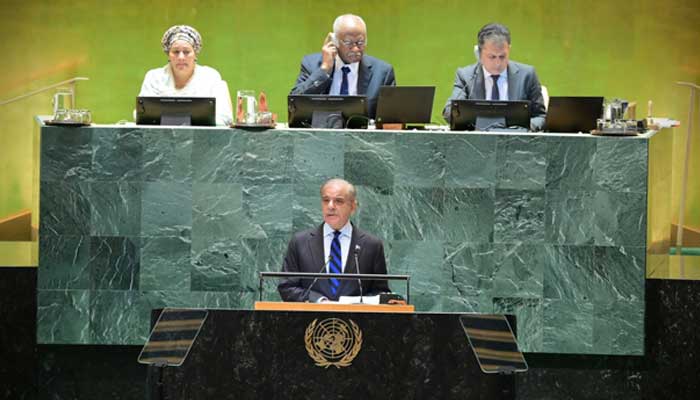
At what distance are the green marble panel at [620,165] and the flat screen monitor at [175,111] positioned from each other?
212 cm

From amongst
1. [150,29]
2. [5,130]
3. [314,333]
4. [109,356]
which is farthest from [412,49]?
[314,333]

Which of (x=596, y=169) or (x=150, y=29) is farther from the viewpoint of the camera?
(x=150, y=29)

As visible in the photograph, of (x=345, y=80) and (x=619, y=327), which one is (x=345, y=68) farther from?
(x=619, y=327)

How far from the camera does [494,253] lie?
6188 mm

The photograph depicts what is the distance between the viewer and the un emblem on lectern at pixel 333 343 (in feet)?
13.9

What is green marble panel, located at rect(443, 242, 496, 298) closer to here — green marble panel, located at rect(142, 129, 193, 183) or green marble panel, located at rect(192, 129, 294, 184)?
green marble panel, located at rect(192, 129, 294, 184)

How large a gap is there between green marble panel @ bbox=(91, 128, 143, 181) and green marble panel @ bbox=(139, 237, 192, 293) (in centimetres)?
37

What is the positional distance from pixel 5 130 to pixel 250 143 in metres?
4.54

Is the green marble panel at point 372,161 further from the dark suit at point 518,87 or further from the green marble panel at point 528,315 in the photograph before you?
the dark suit at point 518,87

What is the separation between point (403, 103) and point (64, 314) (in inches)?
85.4

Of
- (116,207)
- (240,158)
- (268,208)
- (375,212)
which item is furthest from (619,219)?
(116,207)

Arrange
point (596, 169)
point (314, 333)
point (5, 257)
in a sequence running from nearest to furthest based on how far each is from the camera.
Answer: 1. point (314, 333)
2. point (596, 169)
3. point (5, 257)

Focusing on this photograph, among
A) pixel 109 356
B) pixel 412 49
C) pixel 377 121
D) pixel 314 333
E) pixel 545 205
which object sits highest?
pixel 412 49

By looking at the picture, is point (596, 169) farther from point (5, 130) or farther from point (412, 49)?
point (5, 130)
